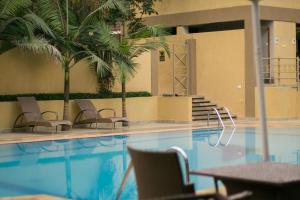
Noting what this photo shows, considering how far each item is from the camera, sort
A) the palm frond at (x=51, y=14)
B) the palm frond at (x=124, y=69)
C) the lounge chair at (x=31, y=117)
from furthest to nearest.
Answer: the palm frond at (x=124, y=69) < the palm frond at (x=51, y=14) < the lounge chair at (x=31, y=117)

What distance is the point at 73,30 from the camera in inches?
732

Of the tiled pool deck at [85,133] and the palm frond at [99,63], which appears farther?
the palm frond at [99,63]

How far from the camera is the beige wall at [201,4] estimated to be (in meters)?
24.8

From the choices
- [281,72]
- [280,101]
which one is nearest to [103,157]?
[280,101]

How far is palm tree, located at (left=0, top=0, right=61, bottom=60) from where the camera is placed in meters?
16.9

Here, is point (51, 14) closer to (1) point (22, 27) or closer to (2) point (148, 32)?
(1) point (22, 27)

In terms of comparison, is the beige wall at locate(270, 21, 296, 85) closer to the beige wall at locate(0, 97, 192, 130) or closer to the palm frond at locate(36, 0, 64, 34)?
the beige wall at locate(0, 97, 192, 130)

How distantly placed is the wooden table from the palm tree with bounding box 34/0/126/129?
1365 centimetres

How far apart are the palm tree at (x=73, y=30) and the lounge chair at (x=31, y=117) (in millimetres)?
829

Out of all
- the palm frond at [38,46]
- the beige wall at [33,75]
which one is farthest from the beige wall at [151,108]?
the palm frond at [38,46]

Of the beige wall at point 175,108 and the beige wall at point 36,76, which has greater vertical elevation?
the beige wall at point 36,76

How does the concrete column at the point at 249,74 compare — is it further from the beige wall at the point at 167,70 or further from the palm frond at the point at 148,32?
the palm frond at the point at 148,32

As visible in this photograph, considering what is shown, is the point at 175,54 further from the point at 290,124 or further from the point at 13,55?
the point at 13,55

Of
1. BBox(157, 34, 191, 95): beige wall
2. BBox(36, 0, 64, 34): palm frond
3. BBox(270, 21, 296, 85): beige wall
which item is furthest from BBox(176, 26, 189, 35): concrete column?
BBox(36, 0, 64, 34): palm frond
